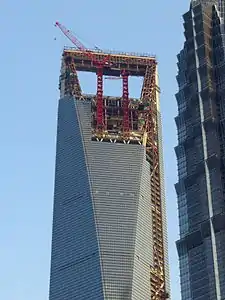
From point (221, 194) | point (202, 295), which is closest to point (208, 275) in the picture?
point (202, 295)

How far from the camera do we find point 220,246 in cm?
19275

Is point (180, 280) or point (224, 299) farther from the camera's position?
point (180, 280)

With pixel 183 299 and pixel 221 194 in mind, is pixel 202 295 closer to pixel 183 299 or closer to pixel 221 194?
pixel 183 299

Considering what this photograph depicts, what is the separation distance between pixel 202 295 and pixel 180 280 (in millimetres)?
9073

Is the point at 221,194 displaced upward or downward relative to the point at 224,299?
upward

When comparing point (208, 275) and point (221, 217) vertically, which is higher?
point (221, 217)

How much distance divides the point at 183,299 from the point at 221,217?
762 inches

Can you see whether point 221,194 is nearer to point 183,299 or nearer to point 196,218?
point 196,218

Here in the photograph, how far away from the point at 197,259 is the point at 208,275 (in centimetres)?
600

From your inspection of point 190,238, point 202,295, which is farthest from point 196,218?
point 202,295

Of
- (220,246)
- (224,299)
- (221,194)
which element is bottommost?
(224,299)

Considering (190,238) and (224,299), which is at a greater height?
(190,238)

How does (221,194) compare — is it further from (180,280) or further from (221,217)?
(180,280)

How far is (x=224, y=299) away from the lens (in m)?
185
